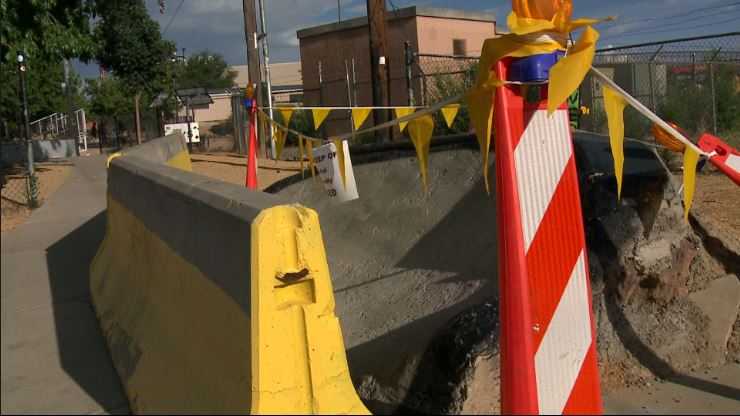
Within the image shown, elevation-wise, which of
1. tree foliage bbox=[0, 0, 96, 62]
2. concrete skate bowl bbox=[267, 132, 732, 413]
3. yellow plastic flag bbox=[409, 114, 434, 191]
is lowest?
concrete skate bowl bbox=[267, 132, 732, 413]

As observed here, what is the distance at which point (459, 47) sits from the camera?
26.7m

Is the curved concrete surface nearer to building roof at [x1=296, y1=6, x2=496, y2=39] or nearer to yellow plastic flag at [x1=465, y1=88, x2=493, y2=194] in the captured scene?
yellow plastic flag at [x1=465, y1=88, x2=493, y2=194]

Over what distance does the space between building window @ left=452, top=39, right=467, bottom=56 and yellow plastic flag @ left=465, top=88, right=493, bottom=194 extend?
23993mm

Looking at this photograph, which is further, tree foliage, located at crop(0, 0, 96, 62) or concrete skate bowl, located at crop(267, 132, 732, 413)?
tree foliage, located at crop(0, 0, 96, 62)

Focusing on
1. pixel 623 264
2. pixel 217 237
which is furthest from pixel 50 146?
pixel 623 264

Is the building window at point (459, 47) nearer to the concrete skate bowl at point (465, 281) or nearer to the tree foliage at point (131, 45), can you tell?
the tree foliage at point (131, 45)

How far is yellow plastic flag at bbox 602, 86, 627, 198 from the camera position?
2797 mm

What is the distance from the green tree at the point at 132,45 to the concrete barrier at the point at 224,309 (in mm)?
6013

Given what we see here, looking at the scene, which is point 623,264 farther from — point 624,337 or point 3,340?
point 3,340

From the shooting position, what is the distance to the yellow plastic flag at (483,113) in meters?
2.86

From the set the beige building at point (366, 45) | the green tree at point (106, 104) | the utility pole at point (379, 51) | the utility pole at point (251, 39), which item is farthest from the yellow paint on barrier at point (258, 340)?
the green tree at point (106, 104)

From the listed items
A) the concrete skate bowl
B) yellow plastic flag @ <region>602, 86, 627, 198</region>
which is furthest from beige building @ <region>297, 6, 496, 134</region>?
yellow plastic flag @ <region>602, 86, 627, 198</region>

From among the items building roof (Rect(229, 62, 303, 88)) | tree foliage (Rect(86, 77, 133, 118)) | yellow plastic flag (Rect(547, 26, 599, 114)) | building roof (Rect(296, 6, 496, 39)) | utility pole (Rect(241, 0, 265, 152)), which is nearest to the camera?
yellow plastic flag (Rect(547, 26, 599, 114))

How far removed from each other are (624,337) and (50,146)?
384cm
